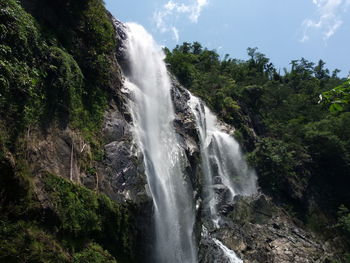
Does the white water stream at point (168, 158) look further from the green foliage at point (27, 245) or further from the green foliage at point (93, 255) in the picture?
the green foliage at point (27, 245)

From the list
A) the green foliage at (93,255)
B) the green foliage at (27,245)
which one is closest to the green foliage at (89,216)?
the green foliage at (93,255)

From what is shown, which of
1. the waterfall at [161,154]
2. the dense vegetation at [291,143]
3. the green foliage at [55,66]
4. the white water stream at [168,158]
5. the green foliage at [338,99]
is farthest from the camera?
the dense vegetation at [291,143]

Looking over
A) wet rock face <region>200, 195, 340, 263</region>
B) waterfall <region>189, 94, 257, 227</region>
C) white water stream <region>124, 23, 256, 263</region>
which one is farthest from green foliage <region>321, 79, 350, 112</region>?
waterfall <region>189, 94, 257, 227</region>

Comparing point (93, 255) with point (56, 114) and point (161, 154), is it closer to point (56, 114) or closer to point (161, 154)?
point (56, 114)

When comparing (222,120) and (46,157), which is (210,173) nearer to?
(222,120)

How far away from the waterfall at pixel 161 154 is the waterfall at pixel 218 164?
197 inches

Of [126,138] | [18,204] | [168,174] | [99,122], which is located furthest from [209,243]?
[18,204]

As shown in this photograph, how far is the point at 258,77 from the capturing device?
162 feet

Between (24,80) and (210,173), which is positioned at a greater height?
(210,173)

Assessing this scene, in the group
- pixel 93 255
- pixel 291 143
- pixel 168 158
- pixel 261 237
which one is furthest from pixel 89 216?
pixel 291 143

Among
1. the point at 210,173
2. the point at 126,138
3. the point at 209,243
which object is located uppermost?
the point at 210,173

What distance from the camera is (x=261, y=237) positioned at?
66.6ft

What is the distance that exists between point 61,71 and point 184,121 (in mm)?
10138

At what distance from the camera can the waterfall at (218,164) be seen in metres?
23.3
